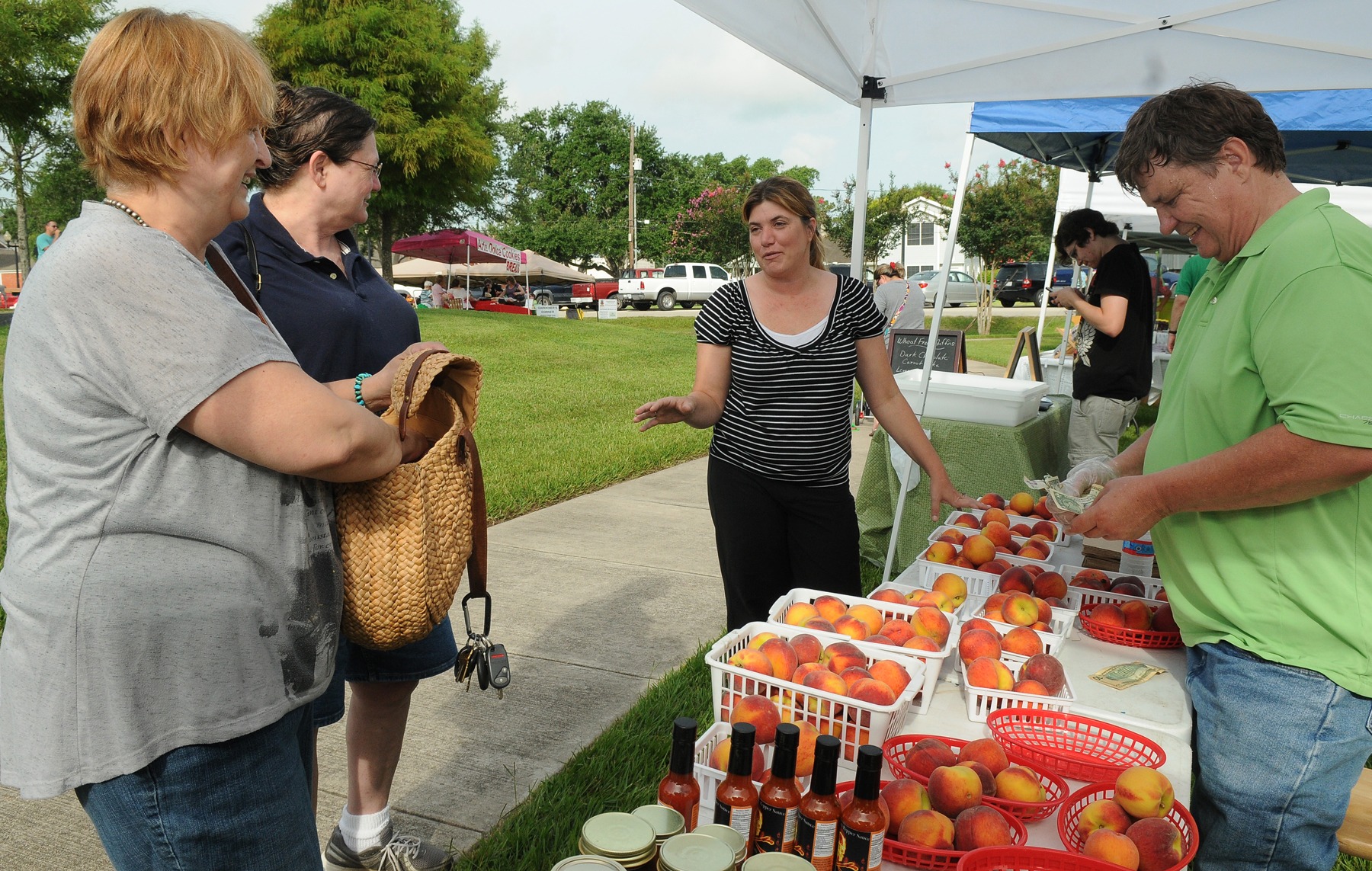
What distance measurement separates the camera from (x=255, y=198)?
2252 mm

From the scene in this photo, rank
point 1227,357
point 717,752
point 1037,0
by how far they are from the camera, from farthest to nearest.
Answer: point 1037,0
point 1227,357
point 717,752

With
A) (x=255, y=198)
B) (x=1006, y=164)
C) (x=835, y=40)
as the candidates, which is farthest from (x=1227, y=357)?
(x=1006, y=164)

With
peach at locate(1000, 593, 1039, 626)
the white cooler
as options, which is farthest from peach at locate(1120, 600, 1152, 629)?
the white cooler

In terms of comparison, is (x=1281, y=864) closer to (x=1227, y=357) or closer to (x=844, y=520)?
(x=1227, y=357)

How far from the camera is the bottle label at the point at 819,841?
1231 mm

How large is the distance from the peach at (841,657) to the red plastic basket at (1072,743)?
283mm

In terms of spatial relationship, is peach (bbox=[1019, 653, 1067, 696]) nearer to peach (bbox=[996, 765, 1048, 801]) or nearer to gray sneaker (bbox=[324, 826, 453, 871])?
peach (bbox=[996, 765, 1048, 801])

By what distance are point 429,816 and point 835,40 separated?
131 inches

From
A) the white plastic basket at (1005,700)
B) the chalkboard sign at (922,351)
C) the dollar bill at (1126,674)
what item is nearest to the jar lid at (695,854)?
the white plastic basket at (1005,700)

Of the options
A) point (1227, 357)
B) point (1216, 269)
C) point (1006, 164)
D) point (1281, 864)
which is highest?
point (1006, 164)

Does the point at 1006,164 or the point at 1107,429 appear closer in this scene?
the point at 1107,429

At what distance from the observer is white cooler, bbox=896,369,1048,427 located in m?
5.01

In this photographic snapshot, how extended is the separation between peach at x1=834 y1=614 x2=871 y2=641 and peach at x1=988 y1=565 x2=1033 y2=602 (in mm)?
633

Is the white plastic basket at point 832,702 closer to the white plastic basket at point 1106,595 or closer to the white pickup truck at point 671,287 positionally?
the white plastic basket at point 1106,595
